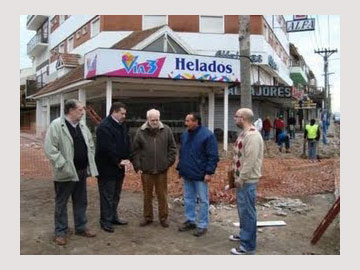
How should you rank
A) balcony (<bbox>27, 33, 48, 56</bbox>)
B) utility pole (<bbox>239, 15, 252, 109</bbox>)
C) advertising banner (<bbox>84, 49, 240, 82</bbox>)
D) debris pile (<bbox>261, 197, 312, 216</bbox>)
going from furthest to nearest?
balcony (<bbox>27, 33, 48, 56</bbox>) < advertising banner (<bbox>84, 49, 240, 82</bbox>) < utility pole (<bbox>239, 15, 252, 109</bbox>) < debris pile (<bbox>261, 197, 312, 216</bbox>)

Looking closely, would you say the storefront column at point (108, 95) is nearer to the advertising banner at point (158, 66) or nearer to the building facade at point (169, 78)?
the building facade at point (169, 78)

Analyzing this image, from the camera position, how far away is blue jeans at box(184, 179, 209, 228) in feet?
20.7

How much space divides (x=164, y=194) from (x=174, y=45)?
1331cm

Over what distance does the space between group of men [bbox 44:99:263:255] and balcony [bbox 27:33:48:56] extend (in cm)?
4038

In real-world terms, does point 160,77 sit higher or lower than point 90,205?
higher

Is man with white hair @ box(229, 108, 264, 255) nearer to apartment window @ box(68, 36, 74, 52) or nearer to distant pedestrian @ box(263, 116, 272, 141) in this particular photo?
distant pedestrian @ box(263, 116, 272, 141)

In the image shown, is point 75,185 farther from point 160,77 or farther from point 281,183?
point 160,77

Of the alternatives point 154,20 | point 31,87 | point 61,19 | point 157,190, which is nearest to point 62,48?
point 61,19

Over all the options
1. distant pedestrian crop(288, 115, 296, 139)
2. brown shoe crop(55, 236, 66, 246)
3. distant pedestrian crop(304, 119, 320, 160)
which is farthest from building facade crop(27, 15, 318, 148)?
brown shoe crop(55, 236, 66, 246)

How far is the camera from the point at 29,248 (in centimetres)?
553

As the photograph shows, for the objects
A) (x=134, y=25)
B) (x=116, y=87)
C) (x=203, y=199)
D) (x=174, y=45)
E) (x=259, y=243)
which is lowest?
(x=259, y=243)

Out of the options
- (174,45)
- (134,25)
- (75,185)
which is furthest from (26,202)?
(134,25)

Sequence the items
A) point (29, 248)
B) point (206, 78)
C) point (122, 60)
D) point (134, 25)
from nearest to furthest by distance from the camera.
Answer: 1. point (29, 248)
2. point (122, 60)
3. point (206, 78)
4. point (134, 25)

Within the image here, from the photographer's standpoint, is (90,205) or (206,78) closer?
(90,205)
